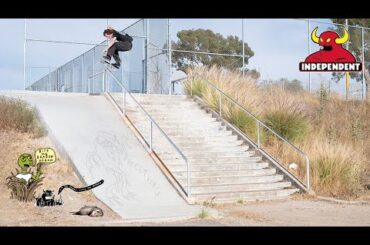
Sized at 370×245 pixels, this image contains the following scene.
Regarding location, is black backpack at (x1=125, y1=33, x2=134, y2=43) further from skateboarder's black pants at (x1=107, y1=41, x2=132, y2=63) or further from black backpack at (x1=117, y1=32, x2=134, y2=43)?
skateboarder's black pants at (x1=107, y1=41, x2=132, y2=63)

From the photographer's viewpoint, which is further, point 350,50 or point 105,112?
point 350,50

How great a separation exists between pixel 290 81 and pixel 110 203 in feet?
50.5

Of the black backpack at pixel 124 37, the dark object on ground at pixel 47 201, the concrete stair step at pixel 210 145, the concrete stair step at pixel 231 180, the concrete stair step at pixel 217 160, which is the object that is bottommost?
the dark object on ground at pixel 47 201

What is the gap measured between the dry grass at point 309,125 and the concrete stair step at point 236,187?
35.8 inches

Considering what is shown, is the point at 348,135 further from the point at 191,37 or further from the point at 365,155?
the point at 191,37

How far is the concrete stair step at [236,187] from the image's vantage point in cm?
1110

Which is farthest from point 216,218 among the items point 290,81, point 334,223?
point 290,81

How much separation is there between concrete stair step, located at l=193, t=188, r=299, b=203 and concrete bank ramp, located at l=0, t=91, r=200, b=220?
27.5 inches

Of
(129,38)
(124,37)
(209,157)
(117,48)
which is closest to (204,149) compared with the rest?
(209,157)

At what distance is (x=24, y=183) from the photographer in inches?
385

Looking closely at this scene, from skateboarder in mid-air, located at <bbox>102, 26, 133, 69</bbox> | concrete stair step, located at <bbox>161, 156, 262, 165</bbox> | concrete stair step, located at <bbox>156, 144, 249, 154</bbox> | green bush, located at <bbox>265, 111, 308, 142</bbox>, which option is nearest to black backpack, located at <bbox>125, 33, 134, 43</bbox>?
skateboarder in mid-air, located at <bbox>102, 26, 133, 69</bbox>

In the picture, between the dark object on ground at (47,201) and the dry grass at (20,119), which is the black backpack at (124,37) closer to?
the dry grass at (20,119)

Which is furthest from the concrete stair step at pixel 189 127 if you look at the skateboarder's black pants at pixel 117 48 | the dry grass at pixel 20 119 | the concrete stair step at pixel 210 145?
the skateboarder's black pants at pixel 117 48

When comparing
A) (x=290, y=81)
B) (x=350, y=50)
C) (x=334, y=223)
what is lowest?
(x=334, y=223)
